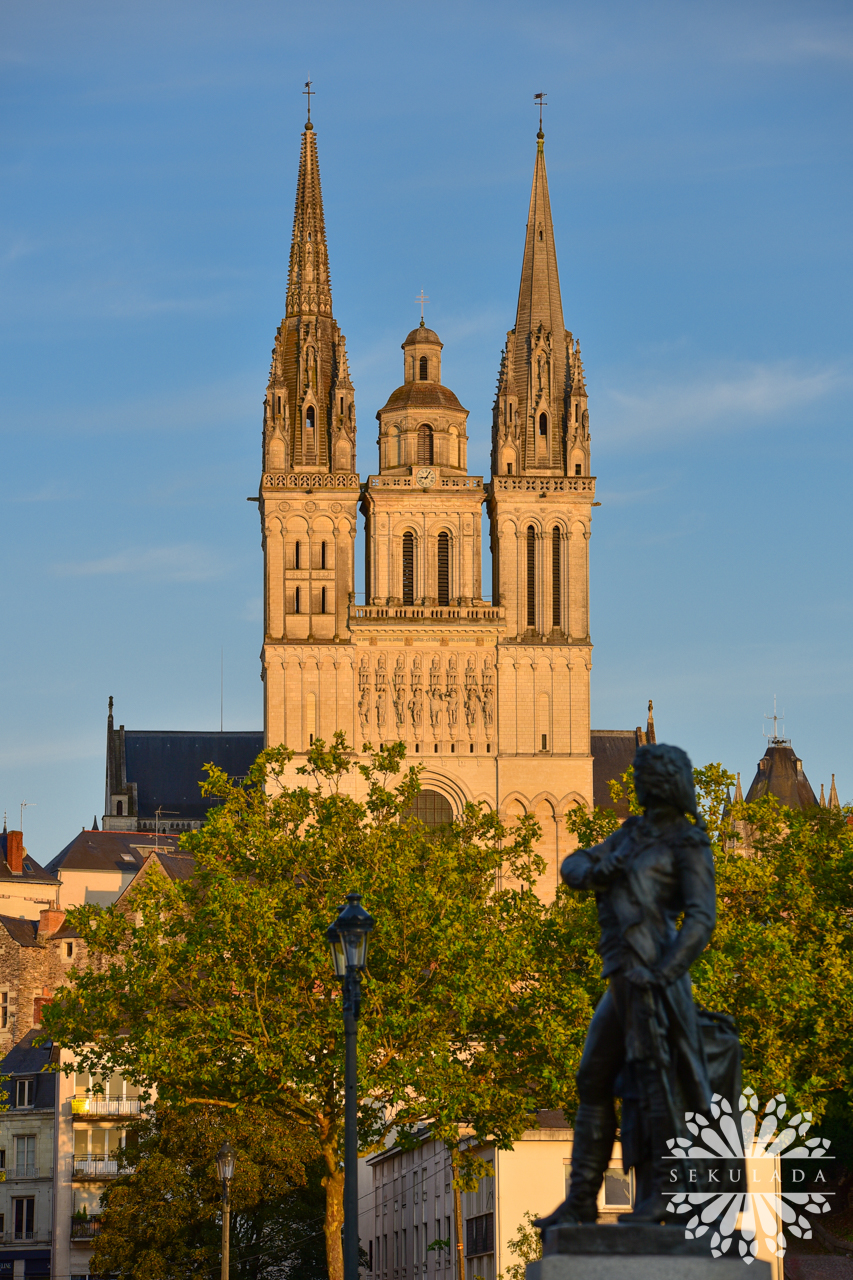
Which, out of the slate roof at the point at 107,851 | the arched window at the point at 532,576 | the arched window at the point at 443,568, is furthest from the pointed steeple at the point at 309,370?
the slate roof at the point at 107,851

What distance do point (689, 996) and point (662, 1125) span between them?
26.5 inches

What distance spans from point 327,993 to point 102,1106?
91.2ft

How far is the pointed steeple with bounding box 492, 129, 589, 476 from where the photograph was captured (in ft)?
323

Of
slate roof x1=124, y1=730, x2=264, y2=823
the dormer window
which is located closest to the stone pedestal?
the dormer window

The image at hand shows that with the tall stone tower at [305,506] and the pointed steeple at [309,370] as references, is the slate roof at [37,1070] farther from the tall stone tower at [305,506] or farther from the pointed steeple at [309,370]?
the pointed steeple at [309,370]

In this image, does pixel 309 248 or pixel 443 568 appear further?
pixel 309 248

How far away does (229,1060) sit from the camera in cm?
3669

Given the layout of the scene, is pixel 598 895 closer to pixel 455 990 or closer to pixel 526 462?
pixel 455 990

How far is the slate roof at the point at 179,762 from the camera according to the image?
115375 mm

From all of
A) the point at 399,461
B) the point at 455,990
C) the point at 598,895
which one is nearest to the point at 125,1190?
the point at 455,990

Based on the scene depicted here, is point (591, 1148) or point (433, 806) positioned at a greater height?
point (433, 806)

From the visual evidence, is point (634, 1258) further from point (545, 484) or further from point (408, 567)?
point (545, 484)

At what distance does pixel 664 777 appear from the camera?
32.1ft

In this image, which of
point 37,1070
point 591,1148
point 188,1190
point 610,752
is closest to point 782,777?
point 610,752
